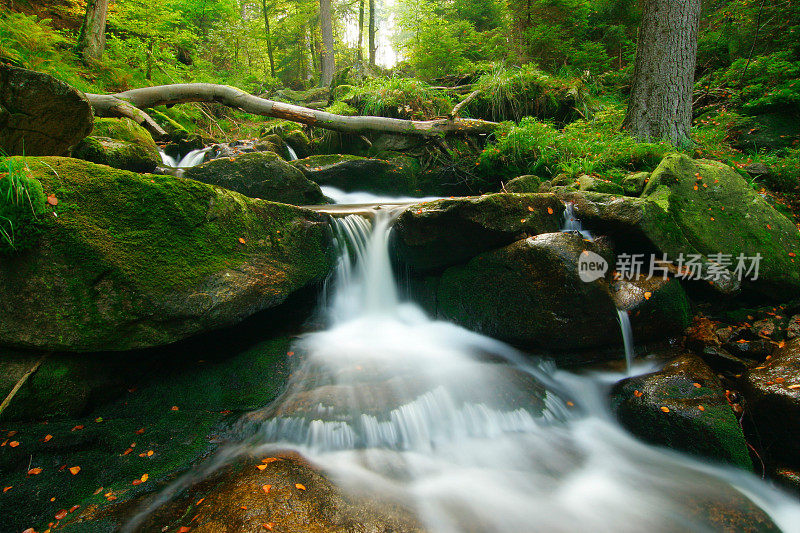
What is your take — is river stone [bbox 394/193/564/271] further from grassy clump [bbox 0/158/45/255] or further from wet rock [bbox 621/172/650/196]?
grassy clump [bbox 0/158/45/255]

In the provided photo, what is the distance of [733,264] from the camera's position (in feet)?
14.2

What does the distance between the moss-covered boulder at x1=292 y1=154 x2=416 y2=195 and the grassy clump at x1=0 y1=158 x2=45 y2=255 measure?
529 centimetres

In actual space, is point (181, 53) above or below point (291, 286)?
above

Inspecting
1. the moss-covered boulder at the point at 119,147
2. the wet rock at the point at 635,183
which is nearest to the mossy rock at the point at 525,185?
the wet rock at the point at 635,183

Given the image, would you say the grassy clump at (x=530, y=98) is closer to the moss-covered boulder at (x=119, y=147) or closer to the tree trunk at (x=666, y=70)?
the tree trunk at (x=666, y=70)

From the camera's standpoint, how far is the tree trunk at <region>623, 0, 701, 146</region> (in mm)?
6113

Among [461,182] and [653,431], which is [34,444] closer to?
[653,431]

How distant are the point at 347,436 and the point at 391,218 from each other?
327 centimetres

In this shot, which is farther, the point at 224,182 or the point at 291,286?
the point at 224,182

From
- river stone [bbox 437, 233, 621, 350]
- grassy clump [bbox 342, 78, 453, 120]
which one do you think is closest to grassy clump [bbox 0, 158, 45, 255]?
river stone [bbox 437, 233, 621, 350]

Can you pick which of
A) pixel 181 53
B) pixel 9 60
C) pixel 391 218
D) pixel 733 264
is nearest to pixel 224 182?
pixel 391 218

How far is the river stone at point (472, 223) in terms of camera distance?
424cm

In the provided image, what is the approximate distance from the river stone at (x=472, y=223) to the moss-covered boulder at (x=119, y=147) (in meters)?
4.56

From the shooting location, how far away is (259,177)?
6.40 m
